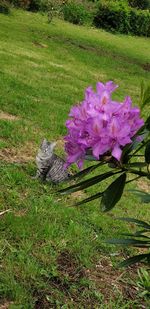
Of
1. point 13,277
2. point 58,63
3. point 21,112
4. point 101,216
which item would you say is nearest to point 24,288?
point 13,277

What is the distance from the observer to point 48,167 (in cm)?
449

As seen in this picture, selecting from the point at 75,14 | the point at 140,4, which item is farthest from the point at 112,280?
the point at 140,4

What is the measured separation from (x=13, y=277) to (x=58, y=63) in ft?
27.0

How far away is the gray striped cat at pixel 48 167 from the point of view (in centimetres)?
450

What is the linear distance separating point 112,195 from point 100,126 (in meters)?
0.24

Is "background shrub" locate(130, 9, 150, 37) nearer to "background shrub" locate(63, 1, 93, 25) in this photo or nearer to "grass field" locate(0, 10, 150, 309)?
"background shrub" locate(63, 1, 93, 25)

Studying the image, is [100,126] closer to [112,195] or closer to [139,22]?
[112,195]

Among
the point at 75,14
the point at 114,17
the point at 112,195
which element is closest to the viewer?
the point at 112,195

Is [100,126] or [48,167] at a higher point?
[100,126]

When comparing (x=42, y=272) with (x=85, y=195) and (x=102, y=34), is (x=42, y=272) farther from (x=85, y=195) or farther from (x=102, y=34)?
(x=102, y=34)

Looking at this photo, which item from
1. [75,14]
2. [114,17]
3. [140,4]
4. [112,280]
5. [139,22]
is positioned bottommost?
[140,4]

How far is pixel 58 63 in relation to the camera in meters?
10.9

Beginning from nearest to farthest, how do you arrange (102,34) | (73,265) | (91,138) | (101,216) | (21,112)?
(91,138) → (73,265) → (101,216) → (21,112) → (102,34)

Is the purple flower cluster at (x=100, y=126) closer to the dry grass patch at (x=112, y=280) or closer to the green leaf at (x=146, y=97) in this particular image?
the green leaf at (x=146, y=97)
